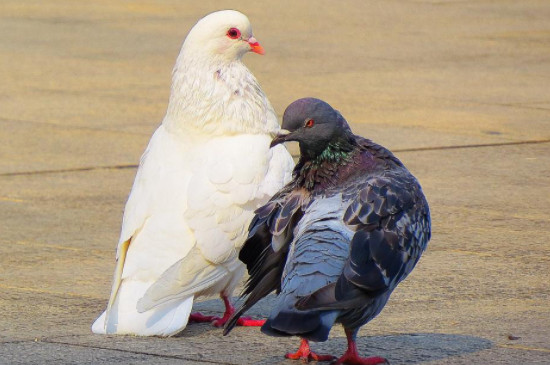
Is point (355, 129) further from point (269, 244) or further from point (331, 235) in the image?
point (331, 235)

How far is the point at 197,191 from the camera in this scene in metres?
6.29

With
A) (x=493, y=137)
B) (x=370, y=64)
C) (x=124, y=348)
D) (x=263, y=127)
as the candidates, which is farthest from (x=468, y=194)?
(x=370, y=64)

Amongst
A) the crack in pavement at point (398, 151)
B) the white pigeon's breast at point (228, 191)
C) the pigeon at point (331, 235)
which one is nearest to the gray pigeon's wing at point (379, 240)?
the pigeon at point (331, 235)

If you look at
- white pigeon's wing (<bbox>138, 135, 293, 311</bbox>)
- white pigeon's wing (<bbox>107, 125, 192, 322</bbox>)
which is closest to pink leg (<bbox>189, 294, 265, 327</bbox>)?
white pigeon's wing (<bbox>138, 135, 293, 311</bbox>)

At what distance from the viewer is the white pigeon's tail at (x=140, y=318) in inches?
239

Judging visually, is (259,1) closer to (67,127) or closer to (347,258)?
(67,127)

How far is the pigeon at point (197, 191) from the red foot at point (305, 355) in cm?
63

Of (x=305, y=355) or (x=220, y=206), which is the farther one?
(x=220, y=206)

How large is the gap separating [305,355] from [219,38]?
6.44 feet

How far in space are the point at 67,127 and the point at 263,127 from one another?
5.73 metres

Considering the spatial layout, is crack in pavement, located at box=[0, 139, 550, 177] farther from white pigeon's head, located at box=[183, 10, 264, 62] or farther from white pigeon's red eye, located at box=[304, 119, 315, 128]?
white pigeon's red eye, located at box=[304, 119, 315, 128]

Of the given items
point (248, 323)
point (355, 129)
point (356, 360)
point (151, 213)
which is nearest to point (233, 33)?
point (151, 213)

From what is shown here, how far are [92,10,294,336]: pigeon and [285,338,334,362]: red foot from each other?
632 millimetres

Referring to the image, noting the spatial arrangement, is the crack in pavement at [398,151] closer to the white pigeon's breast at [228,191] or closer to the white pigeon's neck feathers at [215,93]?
the white pigeon's neck feathers at [215,93]
